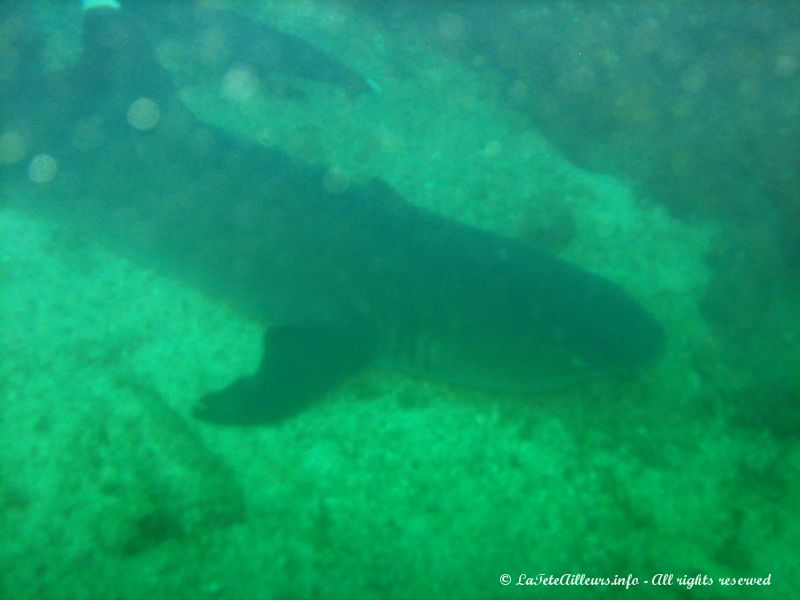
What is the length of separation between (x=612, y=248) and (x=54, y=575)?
4.87m

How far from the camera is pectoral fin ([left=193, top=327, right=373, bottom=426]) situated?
332 centimetres

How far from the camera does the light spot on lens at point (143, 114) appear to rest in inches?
170

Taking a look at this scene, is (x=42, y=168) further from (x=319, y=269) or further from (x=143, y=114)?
(x=319, y=269)

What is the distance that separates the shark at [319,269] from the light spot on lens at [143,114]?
14mm

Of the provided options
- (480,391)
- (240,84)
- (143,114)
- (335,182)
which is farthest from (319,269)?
(240,84)

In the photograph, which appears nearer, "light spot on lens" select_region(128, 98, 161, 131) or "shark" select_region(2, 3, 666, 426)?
"shark" select_region(2, 3, 666, 426)

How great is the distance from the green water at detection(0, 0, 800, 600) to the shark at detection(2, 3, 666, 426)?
22cm

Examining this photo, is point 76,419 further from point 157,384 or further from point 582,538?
point 582,538

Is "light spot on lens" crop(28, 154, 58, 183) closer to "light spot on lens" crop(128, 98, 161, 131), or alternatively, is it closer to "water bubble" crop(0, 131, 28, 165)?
"water bubble" crop(0, 131, 28, 165)

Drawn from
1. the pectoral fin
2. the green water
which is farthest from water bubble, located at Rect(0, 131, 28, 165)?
the pectoral fin

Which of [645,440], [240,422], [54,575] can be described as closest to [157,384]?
[240,422]

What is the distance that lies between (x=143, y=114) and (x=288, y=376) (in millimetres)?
2803

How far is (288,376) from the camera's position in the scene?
353 centimetres

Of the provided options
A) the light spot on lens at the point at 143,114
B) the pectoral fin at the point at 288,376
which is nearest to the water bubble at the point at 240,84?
the light spot on lens at the point at 143,114
